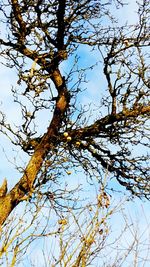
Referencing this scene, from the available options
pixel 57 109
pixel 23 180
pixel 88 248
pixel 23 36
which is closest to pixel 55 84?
pixel 57 109

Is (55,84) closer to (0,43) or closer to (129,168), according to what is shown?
(0,43)

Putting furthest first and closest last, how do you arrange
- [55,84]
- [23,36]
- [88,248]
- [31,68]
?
[55,84] → [23,36] → [31,68] → [88,248]

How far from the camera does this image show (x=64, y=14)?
10.1m

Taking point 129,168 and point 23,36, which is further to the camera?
point 129,168

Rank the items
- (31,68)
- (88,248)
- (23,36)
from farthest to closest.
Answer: (23,36)
(31,68)
(88,248)

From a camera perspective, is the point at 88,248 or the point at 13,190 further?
the point at 13,190

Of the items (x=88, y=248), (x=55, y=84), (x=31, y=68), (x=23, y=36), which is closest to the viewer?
(x=88, y=248)

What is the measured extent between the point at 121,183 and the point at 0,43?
14.1ft

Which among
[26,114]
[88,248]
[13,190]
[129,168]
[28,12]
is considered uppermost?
[28,12]

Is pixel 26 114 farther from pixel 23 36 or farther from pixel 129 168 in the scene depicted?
pixel 129 168

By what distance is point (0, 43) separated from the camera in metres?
10.1

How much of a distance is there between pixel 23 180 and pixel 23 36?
308 cm

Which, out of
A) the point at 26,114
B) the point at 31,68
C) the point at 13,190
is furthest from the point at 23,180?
the point at 31,68

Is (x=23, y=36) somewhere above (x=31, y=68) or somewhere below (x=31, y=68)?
above
